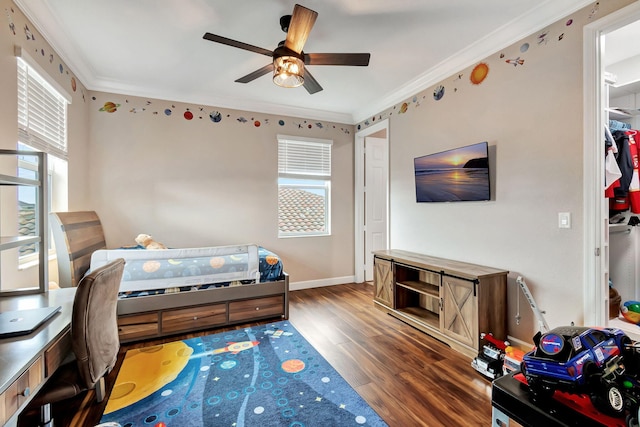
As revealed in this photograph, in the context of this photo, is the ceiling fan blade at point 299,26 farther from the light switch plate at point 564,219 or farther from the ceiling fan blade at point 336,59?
the light switch plate at point 564,219

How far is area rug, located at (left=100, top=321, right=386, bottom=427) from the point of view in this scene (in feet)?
5.77

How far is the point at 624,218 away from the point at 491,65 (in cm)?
198

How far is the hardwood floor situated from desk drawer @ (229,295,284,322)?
0.14 meters

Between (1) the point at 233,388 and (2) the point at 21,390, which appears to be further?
(1) the point at 233,388

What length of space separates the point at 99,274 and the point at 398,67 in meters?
3.22

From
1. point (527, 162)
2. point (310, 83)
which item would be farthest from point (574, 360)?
point (310, 83)

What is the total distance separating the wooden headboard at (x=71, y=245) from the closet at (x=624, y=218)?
482 centimetres

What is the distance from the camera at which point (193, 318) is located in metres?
2.92

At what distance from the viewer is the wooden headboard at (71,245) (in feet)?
8.57

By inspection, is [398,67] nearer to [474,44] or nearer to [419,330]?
[474,44]

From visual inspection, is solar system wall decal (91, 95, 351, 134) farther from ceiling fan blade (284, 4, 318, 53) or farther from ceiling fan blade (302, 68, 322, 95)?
ceiling fan blade (284, 4, 318, 53)

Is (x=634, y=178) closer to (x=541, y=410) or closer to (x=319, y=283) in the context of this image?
(x=541, y=410)

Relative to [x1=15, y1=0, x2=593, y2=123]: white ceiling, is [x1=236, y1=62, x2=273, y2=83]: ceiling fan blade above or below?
below

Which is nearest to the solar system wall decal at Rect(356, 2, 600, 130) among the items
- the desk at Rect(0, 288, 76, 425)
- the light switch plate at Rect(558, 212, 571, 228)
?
the light switch plate at Rect(558, 212, 571, 228)
